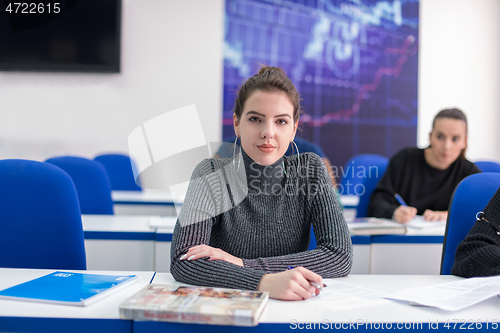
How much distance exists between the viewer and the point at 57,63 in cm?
369

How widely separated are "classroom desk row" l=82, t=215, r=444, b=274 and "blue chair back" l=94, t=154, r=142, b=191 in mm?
1520

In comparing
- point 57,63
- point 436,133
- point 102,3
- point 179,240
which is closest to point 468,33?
point 436,133

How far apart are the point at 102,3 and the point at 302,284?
360cm

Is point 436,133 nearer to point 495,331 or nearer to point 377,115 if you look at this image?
point 495,331

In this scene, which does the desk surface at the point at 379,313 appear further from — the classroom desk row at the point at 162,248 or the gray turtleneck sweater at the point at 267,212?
the classroom desk row at the point at 162,248

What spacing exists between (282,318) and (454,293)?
408 mm

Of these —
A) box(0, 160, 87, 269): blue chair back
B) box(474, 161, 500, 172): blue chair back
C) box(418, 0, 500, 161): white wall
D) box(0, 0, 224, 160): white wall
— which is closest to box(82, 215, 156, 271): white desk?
box(0, 160, 87, 269): blue chair back

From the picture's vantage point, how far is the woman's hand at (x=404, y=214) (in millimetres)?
1914

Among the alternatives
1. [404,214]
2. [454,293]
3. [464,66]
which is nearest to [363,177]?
[404,214]

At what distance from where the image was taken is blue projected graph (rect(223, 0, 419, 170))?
399 centimetres

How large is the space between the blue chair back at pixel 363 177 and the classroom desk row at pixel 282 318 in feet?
5.23

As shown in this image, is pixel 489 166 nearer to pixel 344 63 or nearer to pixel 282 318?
pixel 344 63

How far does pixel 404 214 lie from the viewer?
6.31 feet

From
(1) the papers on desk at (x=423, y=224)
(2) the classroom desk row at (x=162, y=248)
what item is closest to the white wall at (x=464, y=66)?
(1) the papers on desk at (x=423, y=224)
